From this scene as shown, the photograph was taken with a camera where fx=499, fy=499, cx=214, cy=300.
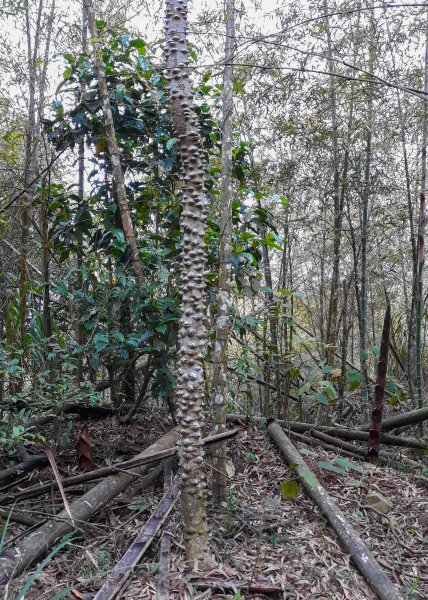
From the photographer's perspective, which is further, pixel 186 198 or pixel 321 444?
pixel 321 444

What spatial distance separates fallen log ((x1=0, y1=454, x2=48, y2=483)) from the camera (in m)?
3.30

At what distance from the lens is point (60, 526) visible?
270 cm

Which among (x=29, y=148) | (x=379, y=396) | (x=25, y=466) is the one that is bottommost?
(x=25, y=466)

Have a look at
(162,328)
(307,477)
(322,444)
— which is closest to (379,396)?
(322,444)

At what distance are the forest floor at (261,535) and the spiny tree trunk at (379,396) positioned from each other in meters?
0.15

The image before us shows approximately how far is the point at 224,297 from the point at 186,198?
747 millimetres

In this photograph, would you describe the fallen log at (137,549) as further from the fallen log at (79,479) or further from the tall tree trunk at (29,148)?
the tall tree trunk at (29,148)

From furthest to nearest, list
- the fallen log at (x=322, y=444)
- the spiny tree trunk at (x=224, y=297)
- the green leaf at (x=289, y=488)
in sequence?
the fallen log at (x=322, y=444), the green leaf at (x=289, y=488), the spiny tree trunk at (x=224, y=297)

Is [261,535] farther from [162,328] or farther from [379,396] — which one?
[379,396]

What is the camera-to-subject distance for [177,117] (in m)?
2.56

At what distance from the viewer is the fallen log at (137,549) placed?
2.24 m

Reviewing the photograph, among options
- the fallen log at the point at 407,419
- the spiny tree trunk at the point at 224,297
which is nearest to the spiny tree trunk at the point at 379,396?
the fallen log at the point at 407,419

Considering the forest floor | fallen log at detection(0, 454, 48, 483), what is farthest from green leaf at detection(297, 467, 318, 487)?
fallen log at detection(0, 454, 48, 483)

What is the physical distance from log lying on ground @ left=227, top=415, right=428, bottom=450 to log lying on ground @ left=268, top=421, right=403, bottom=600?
0.62 metres
